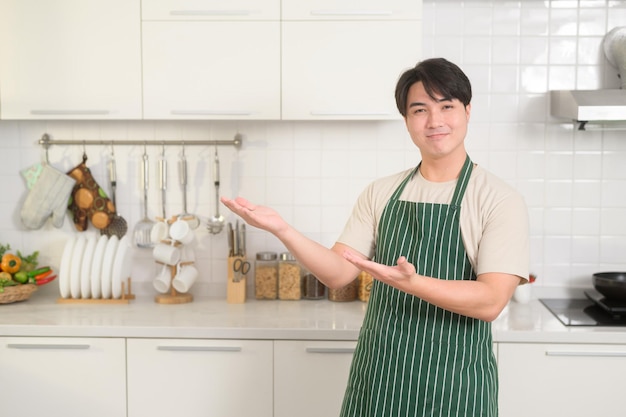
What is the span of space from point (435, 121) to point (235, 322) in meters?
1.25

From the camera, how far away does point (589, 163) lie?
10.6 ft

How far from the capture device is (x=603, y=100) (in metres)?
2.87

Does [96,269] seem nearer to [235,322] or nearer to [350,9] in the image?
[235,322]

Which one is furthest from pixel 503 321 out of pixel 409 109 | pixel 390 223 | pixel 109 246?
pixel 109 246

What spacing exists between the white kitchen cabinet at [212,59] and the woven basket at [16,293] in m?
0.88

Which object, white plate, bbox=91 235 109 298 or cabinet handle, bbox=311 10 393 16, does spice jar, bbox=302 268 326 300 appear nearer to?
white plate, bbox=91 235 109 298

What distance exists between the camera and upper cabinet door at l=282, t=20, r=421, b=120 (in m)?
2.90

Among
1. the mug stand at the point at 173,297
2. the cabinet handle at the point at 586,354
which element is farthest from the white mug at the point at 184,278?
the cabinet handle at the point at 586,354

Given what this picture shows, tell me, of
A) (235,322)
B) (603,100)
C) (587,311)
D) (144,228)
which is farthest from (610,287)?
(144,228)

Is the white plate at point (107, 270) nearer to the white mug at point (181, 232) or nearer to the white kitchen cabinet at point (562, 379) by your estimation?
the white mug at point (181, 232)

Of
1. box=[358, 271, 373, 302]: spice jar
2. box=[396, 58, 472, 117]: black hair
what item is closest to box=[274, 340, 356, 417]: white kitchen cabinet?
box=[358, 271, 373, 302]: spice jar

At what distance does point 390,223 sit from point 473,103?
1.30 meters

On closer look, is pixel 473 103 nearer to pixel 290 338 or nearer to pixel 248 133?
pixel 248 133

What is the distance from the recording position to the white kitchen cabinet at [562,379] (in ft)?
8.82
